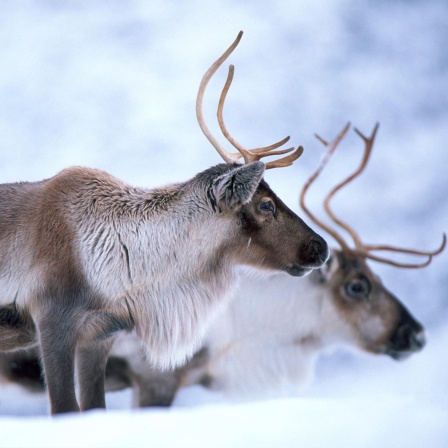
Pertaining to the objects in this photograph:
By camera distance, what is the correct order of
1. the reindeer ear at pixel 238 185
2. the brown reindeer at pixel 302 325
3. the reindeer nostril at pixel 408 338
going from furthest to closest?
the reindeer nostril at pixel 408 338 → the brown reindeer at pixel 302 325 → the reindeer ear at pixel 238 185

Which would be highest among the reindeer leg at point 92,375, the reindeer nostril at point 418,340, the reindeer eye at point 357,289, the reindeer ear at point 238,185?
the reindeer ear at point 238,185

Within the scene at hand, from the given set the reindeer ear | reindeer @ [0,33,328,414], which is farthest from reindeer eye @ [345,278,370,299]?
the reindeer ear

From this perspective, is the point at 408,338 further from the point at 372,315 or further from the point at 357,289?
the point at 357,289

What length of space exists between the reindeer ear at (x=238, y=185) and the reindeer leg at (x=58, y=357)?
1.01 m

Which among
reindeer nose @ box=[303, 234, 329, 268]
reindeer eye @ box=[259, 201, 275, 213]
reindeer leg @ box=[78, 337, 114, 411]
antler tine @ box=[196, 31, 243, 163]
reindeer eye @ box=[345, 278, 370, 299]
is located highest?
antler tine @ box=[196, 31, 243, 163]

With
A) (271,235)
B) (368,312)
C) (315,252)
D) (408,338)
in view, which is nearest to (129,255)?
(271,235)

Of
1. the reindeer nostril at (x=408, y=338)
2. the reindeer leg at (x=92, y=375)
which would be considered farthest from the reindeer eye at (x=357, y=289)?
the reindeer leg at (x=92, y=375)

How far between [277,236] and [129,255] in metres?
0.78

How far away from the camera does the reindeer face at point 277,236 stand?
4801mm

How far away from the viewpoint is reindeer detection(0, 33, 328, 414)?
14.8 ft

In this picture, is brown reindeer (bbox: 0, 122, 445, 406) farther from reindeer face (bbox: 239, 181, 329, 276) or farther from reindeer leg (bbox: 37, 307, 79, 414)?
reindeer leg (bbox: 37, 307, 79, 414)

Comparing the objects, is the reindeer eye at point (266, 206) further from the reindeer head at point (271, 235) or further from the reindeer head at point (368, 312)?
the reindeer head at point (368, 312)

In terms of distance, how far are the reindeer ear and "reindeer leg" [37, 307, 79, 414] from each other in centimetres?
101

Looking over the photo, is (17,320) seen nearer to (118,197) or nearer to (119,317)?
(119,317)
